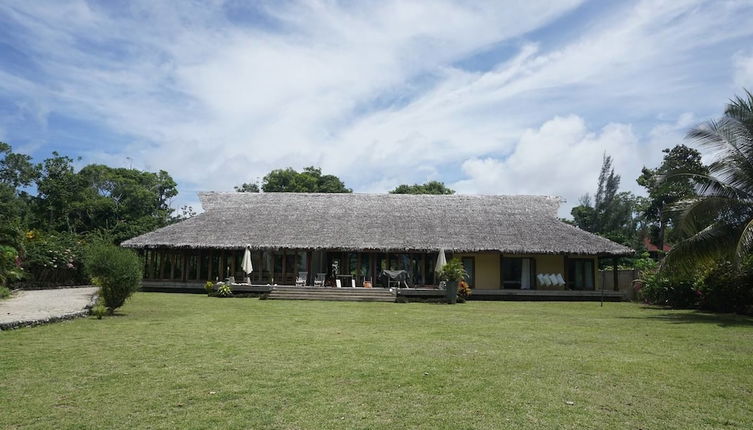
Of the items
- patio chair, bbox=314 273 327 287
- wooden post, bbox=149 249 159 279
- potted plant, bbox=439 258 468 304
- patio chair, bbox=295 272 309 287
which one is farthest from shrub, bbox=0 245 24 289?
potted plant, bbox=439 258 468 304

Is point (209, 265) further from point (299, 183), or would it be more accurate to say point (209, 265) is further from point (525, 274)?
point (299, 183)

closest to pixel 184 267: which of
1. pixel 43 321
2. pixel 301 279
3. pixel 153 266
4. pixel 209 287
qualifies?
pixel 153 266

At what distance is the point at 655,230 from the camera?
40469mm

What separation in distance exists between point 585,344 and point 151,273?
828 inches

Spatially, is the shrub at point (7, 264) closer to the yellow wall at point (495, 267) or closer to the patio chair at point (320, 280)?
the patio chair at point (320, 280)

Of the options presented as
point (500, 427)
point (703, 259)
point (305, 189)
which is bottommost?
point (500, 427)

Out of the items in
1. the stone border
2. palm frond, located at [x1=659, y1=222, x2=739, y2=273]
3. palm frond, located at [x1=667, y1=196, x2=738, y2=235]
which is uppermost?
palm frond, located at [x1=667, y1=196, x2=738, y2=235]

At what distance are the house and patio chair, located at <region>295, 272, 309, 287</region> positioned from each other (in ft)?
1.42

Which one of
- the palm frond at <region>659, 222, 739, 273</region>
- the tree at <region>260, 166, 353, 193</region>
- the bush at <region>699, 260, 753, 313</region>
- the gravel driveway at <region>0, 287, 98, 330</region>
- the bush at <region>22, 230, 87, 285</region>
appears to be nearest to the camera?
the gravel driveway at <region>0, 287, 98, 330</region>

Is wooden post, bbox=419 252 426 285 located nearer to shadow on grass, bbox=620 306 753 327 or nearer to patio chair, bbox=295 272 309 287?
patio chair, bbox=295 272 309 287

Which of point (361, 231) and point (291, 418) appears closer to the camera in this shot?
point (291, 418)

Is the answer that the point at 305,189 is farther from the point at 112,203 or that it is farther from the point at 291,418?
the point at 291,418

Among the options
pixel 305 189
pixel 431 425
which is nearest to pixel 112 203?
pixel 305 189

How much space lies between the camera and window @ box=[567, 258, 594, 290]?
82.1 ft
